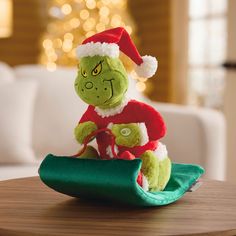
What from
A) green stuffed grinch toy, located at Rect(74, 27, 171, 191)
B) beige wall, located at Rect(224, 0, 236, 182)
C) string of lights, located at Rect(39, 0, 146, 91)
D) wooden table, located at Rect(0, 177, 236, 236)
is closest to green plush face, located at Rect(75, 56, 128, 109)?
green stuffed grinch toy, located at Rect(74, 27, 171, 191)

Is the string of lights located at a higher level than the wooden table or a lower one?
higher

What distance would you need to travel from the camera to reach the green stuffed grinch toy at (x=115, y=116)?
131 cm

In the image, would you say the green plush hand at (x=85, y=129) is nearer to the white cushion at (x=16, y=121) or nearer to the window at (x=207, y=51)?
the white cushion at (x=16, y=121)

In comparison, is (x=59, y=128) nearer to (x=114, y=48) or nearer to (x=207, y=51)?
(x=114, y=48)

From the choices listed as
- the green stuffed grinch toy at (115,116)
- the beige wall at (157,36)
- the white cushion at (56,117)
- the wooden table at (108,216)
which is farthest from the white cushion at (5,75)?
the beige wall at (157,36)

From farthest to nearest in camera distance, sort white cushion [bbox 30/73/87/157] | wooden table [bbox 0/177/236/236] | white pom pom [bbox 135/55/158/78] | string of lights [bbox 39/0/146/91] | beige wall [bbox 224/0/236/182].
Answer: string of lights [bbox 39/0/146/91], beige wall [bbox 224/0/236/182], white cushion [bbox 30/73/87/157], white pom pom [bbox 135/55/158/78], wooden table [bbox 0/177/236/236]

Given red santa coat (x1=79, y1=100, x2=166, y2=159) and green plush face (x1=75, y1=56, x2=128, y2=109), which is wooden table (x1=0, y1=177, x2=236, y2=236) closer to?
red santa coat (x1=79, y1=100, x2=166, y2=159)

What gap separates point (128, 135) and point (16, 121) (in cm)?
122

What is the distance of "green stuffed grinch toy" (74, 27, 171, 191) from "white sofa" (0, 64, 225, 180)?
108cm

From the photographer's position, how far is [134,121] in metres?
1.34

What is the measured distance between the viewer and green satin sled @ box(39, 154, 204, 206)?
1.24 meters

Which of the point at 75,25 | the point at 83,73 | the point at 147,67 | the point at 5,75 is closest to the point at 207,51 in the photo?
the point at 75,25

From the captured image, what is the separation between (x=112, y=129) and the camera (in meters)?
1.33

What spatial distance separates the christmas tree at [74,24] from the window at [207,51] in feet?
1.61
